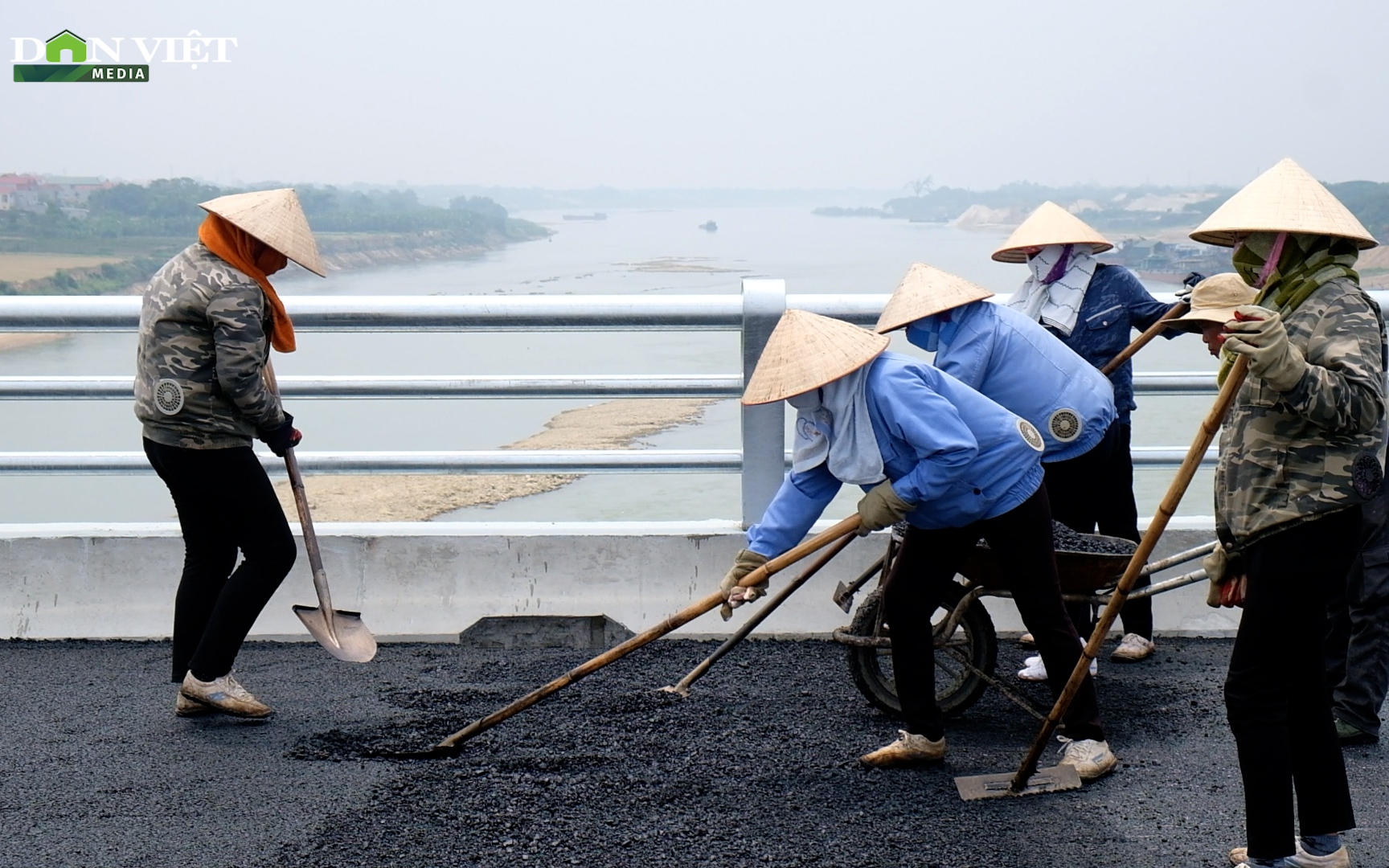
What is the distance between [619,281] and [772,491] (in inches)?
2378

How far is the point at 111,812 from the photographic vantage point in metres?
3.66

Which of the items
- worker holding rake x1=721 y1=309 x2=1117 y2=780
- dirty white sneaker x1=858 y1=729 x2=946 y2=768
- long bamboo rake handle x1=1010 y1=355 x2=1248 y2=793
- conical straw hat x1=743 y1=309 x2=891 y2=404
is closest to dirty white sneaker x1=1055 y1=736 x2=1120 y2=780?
worker holding rake x1=721 y1=309 x2=1117 y2=780

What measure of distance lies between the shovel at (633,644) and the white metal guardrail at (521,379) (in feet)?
3.81

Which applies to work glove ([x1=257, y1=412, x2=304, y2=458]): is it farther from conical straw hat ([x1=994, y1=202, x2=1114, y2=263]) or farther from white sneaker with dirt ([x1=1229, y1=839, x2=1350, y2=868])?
white sneaker with dirt ([x1=1229, y1=839, x2=1350, y2=868])

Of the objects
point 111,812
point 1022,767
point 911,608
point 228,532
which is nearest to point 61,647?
point 228,532

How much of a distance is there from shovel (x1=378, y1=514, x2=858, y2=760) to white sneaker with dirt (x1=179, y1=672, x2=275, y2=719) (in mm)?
592

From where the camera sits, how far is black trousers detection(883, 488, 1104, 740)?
375 cm

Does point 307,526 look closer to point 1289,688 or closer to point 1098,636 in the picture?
point 1098,636

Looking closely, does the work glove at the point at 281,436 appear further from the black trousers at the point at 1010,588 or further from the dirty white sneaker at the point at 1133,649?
the dirty white sneaker at the point at 1133,649

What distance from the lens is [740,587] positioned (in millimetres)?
3689

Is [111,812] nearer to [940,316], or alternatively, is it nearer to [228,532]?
[228,532]

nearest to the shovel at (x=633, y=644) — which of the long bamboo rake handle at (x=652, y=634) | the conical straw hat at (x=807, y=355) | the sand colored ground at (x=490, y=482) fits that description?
the long bamboo rake handle at (x=652, y=634)

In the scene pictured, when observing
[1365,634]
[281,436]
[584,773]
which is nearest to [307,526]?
[281,436]

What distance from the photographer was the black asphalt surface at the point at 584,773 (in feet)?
11.2
